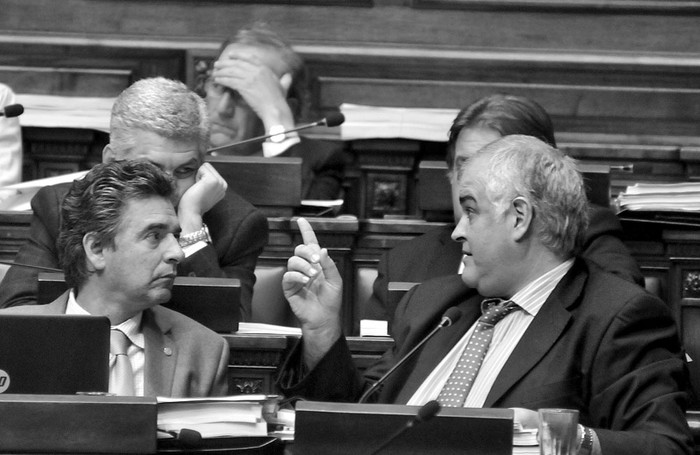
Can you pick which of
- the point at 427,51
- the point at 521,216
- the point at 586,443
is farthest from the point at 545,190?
the point at 427,51

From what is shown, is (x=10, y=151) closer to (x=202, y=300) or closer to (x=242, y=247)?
(x=242, y=247)

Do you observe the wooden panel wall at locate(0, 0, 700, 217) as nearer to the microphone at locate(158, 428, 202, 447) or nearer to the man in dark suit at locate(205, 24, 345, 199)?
the man in dark suit at locate(205, 24, 345, 199)

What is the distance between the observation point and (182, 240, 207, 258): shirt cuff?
3020 millimetres

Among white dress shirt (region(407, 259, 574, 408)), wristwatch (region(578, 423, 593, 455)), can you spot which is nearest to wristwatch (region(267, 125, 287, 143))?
white dress shirt (region(407, 259, 574, 408))

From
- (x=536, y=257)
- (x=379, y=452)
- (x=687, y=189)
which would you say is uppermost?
(x=687, y=189)

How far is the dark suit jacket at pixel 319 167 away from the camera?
12.9 feet

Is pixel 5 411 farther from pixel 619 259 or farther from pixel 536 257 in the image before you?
pixel 619 259

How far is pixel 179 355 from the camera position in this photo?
249 cm

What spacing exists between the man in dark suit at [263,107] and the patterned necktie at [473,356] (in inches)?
57.0

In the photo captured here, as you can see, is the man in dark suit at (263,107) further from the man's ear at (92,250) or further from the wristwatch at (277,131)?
the man's ear at (92,250)

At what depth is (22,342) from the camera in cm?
210

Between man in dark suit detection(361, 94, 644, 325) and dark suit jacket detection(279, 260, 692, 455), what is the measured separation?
1.24ft

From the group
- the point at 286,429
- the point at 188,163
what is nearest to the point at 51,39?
the point at 188,163

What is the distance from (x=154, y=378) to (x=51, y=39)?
7.53 ft
